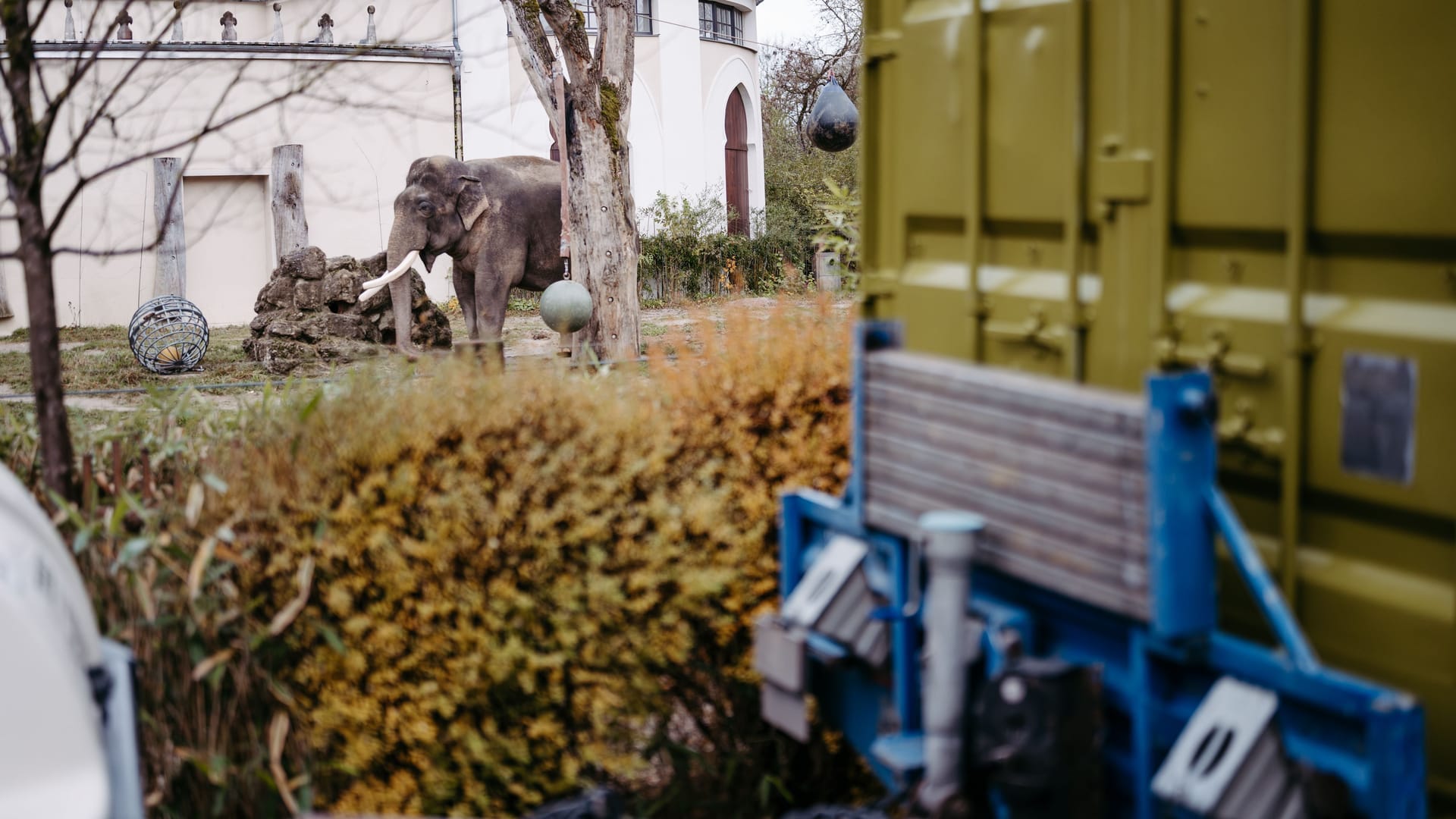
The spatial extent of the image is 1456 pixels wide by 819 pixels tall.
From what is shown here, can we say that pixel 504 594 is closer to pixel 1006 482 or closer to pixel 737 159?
pixel 1006 482

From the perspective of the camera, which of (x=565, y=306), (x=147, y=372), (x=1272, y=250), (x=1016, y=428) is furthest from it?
(x=147, y=372)

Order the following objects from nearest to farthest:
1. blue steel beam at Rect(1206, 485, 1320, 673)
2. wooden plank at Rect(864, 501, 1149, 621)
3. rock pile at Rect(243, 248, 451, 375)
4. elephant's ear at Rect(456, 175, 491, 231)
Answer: blue steel beam at Rect(1206, 485, 1320, 673)
wooden plank at Rect(864, 501, 1149, 621)
elephant's ear at Rect(456, 175, 491, 231)
rock pile at Rect(243, 248, 451, 375)

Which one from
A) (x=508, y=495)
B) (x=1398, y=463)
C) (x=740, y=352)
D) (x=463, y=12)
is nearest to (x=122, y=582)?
(x=508, y=495)

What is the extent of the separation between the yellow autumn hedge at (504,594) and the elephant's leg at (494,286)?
11.5 metres

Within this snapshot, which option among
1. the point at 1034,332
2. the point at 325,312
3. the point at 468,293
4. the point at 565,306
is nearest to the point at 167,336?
the point at 325,312

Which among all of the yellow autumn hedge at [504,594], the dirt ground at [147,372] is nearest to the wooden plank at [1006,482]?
the yellow autumn hedge at [504,594]

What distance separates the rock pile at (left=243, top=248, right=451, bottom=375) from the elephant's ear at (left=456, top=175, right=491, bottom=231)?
1149mm

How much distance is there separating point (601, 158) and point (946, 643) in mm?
10199

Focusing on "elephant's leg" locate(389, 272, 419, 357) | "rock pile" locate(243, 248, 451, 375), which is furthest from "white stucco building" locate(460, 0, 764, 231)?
"elephant's leg" locate(389, 272, 419, 357)

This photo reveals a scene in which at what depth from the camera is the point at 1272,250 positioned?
2680 millimetres

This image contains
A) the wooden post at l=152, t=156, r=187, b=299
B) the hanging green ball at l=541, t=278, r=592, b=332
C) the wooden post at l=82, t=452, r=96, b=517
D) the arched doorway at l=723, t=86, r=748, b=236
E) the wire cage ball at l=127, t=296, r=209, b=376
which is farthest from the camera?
the arched doorway at l=723, t=86, r=748, b=236

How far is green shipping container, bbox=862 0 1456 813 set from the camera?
2396mm

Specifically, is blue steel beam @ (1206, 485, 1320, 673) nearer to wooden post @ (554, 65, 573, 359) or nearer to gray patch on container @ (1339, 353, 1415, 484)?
gray patch on container @ (1339, 353, 1415, 484)

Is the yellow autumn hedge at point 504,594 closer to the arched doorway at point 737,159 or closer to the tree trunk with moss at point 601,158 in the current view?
the tree trunk with moss at point 601,158
